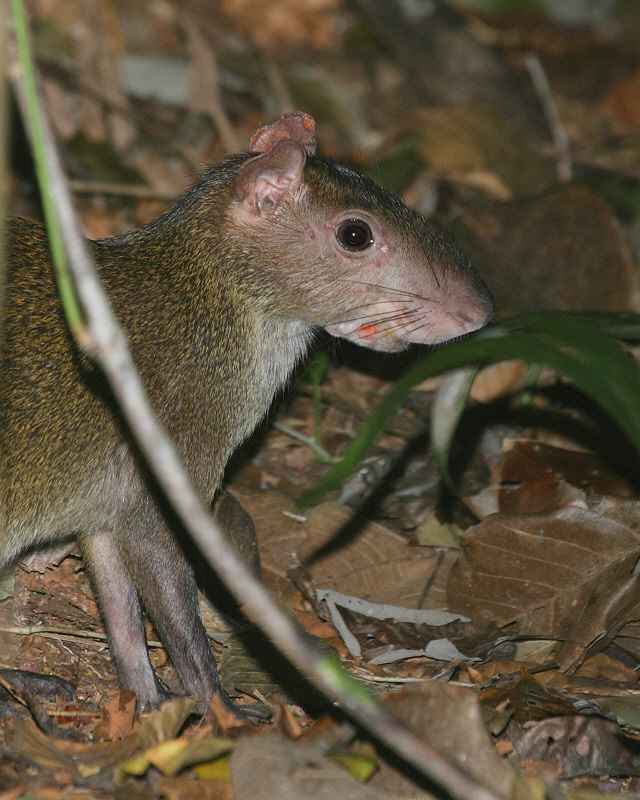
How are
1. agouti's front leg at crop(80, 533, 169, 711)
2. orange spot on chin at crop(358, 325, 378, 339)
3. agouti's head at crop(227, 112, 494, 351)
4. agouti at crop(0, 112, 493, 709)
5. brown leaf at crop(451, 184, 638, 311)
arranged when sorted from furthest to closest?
brown leaf at crop(451, 184, 638, 311) → orange spot on chin at crop(358, 325, 378, 339) → agouti's head at crop(227, 112, 494, 351) → agouti's front leg at crop(80, 533, 169, 711) → agouti at crop(0, 112, 493, 709)

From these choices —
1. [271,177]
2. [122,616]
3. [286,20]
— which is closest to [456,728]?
[122,616]

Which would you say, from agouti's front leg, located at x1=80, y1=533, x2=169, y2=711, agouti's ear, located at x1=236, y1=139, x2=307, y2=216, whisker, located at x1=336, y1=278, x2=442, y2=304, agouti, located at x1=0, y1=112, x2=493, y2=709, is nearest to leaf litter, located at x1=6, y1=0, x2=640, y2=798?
agouti's front leg, located at x1=80, y1=533, x2=169, y2=711

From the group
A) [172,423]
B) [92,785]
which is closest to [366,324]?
[172,423]

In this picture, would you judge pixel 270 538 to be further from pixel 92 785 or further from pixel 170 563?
pixel 92 785

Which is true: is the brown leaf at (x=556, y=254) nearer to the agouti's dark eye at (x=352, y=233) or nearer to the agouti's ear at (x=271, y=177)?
the agouti's dark eye at (x=352, y=233)

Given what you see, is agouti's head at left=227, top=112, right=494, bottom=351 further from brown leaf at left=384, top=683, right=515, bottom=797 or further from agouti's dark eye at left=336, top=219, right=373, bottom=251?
brown leaf at left=384, top=683, right=515, bottom=797

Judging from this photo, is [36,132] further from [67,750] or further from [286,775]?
[67,750]

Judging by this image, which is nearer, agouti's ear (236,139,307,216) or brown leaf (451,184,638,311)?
agouti's ear (236,139,307,216)

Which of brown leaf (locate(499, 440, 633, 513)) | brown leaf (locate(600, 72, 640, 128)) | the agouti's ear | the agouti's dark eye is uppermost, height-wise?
brown leaf (locate(600, 72, 640, 128))

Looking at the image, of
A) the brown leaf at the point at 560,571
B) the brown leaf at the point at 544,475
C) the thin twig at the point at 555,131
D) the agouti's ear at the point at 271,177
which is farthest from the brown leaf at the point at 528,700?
the thin twig at the point at 555,131
